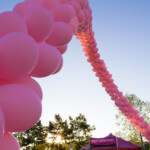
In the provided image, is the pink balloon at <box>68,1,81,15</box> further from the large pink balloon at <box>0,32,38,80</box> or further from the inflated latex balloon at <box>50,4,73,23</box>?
the large pink balloon at <box>0,32,38,80</box>

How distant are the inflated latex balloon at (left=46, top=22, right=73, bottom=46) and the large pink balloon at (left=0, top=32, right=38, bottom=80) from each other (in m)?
0.50

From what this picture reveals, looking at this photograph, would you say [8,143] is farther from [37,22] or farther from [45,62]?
[37,22]

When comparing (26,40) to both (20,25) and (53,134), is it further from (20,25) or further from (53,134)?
(53,134)

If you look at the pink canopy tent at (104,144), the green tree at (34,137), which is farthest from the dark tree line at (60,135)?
the pink canopy tent at (104,144)

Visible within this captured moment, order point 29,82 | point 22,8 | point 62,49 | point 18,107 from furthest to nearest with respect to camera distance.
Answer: point 62,49, point 22,8, point 29,82, point 18,107

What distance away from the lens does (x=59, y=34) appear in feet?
5.08

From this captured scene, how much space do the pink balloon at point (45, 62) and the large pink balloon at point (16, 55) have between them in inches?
7.4

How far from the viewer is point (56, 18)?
5.44ft

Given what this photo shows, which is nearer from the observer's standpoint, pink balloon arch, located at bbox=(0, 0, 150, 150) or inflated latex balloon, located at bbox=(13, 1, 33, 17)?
pink balloon arch, located at bbox=(0, 0, 150, 150)

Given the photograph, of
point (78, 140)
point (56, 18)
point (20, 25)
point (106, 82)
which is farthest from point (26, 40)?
point (78, 140)

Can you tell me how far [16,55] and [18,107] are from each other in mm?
278

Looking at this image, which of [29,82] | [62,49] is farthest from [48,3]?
[29,82]

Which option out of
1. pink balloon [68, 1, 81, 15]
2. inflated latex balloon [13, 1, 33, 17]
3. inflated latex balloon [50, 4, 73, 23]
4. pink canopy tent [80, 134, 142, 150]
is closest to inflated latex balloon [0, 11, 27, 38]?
inflated latex balloon [13, 1, 33, 17]

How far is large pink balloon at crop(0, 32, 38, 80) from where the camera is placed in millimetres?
981
